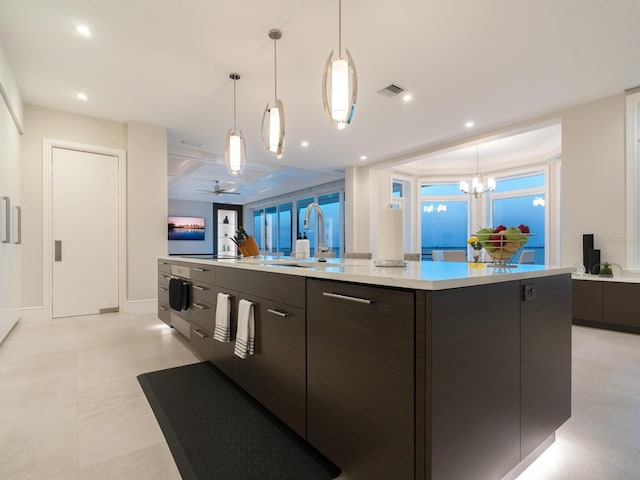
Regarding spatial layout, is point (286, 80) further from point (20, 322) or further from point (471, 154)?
point (471, 154)

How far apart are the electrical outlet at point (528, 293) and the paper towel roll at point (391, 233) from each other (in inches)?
19.7

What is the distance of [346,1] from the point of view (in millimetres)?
2484

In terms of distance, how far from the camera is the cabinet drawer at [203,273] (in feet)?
7.74

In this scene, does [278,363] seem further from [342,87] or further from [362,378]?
[342,87]

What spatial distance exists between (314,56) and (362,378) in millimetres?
3062

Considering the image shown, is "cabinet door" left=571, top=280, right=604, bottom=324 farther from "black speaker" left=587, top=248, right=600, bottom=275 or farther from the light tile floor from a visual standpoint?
the light tile floor

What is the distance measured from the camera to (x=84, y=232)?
452 cm

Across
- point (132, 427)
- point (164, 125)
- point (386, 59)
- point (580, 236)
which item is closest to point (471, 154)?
point (580, 236)

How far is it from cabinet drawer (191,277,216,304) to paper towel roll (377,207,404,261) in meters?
1.31

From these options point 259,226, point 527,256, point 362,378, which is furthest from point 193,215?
point 362,378

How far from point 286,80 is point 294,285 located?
297 centimetres

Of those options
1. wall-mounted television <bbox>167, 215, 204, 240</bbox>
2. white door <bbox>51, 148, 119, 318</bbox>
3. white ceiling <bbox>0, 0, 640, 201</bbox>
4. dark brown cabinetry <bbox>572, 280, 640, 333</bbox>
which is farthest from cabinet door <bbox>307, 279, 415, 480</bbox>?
wall-mounted television <bbox>167, 215, 204, 240</bbox>

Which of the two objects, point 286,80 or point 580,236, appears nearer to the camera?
point 286,80

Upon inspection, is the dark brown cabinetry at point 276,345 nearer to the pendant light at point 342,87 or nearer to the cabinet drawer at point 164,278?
the pendant light at point 342,87
